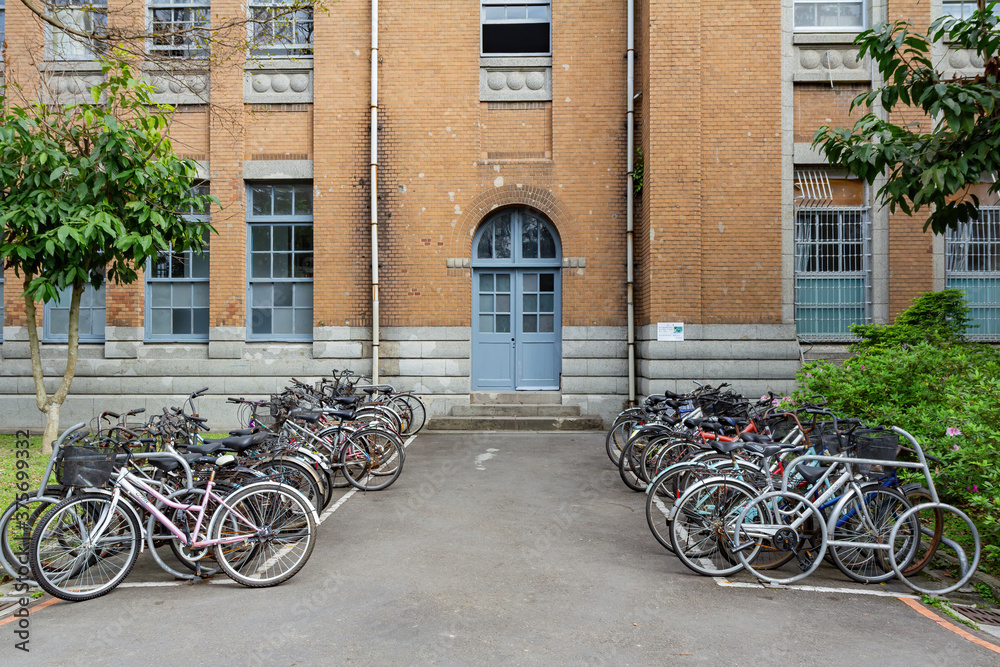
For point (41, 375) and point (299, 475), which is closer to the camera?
point (299, 475)

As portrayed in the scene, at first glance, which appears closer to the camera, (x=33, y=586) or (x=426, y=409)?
(x=33, y=586)

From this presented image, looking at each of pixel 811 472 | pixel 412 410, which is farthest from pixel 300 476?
pixel 412 410

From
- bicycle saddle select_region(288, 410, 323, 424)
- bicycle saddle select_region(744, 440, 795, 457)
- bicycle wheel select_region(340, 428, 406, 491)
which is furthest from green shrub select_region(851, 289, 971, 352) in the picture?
bicycle saddle select_region(288, 410, 323, 424)

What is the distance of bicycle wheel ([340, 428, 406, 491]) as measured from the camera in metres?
7.70

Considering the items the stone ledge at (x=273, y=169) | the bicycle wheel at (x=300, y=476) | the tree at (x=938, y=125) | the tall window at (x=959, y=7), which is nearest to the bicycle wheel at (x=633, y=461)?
the bicycle wheel at (x=300, y=476)

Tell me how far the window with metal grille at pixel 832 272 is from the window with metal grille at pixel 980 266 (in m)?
1.52

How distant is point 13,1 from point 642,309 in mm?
13955

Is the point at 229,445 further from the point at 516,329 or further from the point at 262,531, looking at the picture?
the point at 516,329

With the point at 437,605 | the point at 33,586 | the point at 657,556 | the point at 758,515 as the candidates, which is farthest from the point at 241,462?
the point at 758,515

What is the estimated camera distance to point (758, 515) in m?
4.99

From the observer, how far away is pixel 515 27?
1310 centimetres

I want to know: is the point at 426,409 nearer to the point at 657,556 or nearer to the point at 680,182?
the point at 680,182

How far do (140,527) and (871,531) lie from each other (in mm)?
5511

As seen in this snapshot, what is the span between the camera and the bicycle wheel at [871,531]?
194 inches
